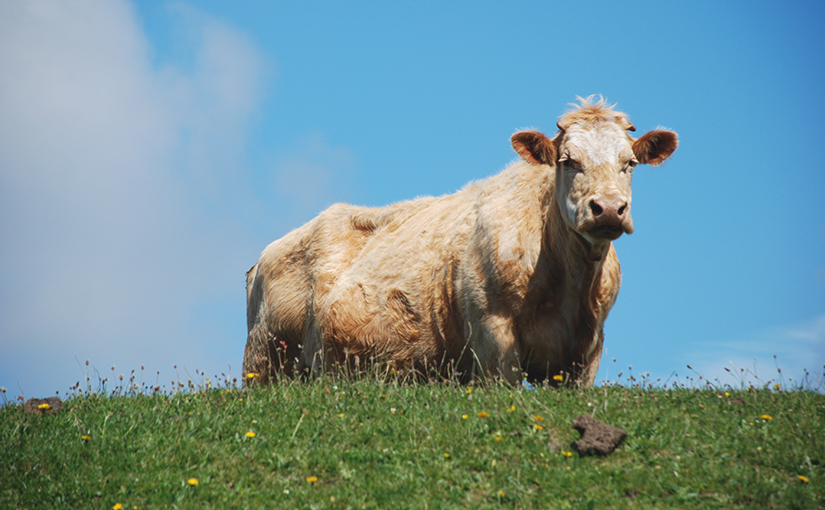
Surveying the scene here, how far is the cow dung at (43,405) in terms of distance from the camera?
7590 mm

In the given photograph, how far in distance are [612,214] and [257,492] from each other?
438 cm

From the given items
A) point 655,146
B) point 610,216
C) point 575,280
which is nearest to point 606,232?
point 610,216

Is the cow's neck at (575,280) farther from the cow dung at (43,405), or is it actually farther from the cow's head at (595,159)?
the cow dung at (43,405)

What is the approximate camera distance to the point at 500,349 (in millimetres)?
8188

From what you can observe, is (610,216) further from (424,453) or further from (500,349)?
(424,453)

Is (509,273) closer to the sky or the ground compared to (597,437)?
closer to the sky

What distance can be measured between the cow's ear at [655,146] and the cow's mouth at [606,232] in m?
1.65

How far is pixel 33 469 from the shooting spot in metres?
6.25

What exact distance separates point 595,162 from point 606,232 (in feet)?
2.93

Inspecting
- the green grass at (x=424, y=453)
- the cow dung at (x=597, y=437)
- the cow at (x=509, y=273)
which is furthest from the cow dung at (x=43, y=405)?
the cow dung at (x=597, y=437)

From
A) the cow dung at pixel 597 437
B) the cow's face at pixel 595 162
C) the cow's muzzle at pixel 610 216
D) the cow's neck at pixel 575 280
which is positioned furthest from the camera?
the cow's neck at pixel 575 280

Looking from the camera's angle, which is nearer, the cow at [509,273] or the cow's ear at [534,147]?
the cow at [509,273]

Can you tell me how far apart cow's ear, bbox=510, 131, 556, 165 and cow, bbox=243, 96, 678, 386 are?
0.01 meters

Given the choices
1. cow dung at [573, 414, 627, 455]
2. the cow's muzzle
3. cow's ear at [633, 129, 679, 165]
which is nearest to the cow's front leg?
the cow's muzzle
